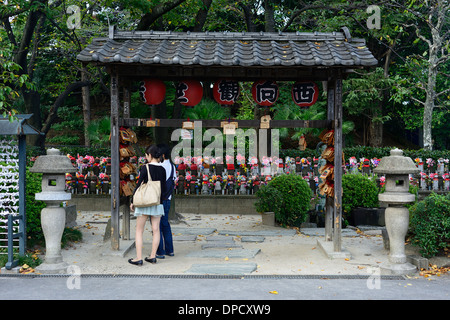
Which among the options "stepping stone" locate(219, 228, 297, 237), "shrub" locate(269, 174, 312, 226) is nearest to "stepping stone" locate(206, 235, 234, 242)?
"stepping stone" locate(219, 228, 297, 237)

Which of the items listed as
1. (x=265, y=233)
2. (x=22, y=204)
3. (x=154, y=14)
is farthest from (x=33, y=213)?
(x=154, y=14)

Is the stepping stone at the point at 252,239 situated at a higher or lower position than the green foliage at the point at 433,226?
lower

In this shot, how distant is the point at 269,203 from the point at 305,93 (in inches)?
142

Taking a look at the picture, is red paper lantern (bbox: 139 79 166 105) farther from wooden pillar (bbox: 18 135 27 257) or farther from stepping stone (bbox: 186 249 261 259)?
stepping stone (bbox: 186 249 261 259)

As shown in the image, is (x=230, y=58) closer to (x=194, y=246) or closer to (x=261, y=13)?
(x=194, y=246)

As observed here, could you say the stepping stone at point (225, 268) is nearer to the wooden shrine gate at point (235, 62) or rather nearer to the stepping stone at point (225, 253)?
the stepping stone at point (225, 253)

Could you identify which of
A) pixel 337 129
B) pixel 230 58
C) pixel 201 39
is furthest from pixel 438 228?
pixel 201 39

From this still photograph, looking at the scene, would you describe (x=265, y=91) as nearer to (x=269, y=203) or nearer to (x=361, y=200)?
(x=269, y=203)

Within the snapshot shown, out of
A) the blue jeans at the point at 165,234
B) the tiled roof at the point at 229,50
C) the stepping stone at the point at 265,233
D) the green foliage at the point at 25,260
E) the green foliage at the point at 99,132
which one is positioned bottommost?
the stepping stone at the point at 265,233

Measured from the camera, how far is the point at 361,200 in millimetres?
12312

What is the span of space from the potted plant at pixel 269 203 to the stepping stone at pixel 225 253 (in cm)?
262

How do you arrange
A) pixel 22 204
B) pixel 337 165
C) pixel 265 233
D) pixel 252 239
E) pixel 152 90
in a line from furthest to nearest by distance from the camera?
pixel 265 233, pixel 252 239, pixel 152 90, pixel 337 165, pixel 22 204

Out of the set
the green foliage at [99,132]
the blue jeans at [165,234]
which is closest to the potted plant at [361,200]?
the blue jeans at [165,234]

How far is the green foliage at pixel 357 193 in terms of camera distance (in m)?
12.2
